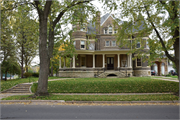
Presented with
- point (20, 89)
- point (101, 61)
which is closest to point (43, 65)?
point (20, 89)

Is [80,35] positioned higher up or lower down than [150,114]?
higher up

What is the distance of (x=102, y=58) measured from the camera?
30.3m

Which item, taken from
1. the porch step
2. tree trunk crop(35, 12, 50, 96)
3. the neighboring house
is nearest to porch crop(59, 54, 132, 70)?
the neighboring house

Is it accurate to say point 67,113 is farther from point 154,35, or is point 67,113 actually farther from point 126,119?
point 154,35

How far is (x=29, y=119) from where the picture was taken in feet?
19.2

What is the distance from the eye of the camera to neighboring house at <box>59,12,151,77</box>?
2753cm

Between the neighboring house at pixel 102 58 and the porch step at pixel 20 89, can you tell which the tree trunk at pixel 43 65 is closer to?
the porch step at pixel 20 89

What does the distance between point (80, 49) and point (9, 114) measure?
2224 centimetres

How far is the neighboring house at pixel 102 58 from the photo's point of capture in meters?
27.5

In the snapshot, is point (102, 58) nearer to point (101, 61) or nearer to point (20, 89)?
A: point (101, 61)

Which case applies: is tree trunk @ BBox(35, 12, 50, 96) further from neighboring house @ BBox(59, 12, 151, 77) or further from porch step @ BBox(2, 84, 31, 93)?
neighboring house @ BBox(59, 12, 151, 77)

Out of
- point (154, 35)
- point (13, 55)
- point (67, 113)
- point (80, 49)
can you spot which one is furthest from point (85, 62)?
point (67, 113)

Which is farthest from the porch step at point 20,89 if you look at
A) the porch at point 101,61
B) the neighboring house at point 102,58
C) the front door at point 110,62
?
the front door at point 110,62

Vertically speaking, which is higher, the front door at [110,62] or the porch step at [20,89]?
the front door at [110,62]
